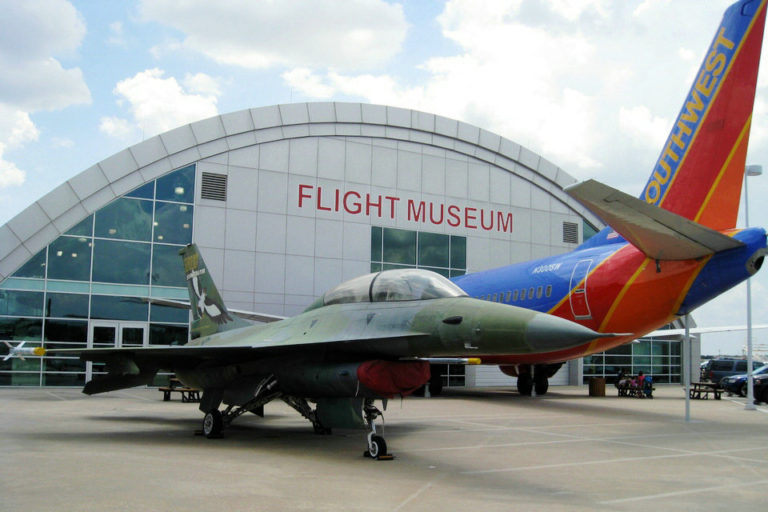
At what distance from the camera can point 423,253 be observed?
2931cm

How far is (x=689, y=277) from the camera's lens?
13.9 metres

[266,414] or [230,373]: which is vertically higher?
[230,373]

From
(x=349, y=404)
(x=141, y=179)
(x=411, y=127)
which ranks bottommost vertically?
(x=349, y=404)

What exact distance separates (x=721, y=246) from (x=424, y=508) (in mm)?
9678

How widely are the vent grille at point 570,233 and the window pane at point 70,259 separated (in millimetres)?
21497

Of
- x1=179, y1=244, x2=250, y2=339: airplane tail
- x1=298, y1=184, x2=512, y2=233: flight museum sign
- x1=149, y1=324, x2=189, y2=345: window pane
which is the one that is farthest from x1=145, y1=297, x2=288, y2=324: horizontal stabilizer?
x1=179, y1=244, x2=250, y2=339: airplane tail

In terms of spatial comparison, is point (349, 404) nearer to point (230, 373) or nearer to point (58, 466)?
point (230, 373)

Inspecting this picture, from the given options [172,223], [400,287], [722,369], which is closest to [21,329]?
[172,223]

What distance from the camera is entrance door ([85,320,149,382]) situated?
77.6ft

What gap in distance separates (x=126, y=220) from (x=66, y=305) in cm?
364

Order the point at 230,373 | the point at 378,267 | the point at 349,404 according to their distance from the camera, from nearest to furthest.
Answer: the point at 349,404
the point at 230,373
the point at 378,267

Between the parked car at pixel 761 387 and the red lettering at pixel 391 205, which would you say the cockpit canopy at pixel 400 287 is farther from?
the parked car at pixel 761 387

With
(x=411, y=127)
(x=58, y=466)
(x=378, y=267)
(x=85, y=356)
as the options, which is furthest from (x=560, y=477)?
(x=411, y=127)

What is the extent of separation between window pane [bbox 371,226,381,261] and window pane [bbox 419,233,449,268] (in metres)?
2.02
